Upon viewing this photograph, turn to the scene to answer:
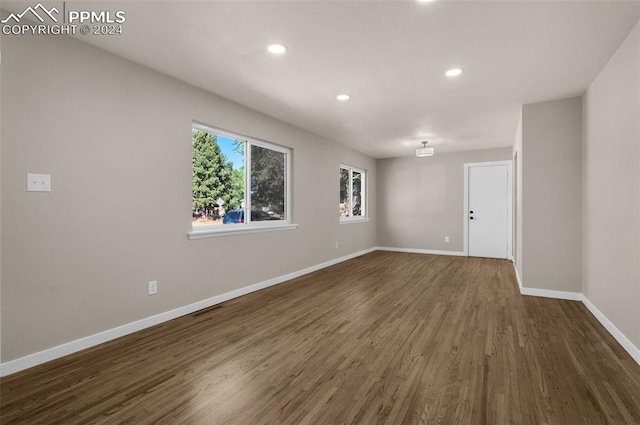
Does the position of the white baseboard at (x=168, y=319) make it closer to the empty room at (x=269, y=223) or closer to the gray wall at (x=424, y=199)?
the empty room at (x=269, y=223)

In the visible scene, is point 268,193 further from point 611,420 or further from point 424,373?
point 611,420

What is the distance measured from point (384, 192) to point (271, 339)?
6045mm

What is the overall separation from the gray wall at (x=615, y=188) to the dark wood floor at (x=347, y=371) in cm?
35

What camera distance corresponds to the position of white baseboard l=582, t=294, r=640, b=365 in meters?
2.23

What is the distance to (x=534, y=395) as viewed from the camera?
1812 mm

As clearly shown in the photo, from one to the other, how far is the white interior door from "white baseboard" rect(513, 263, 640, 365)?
2.94 metres

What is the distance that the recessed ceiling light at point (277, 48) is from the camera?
248 cm

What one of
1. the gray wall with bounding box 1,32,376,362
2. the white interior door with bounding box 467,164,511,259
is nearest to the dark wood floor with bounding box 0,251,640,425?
the gray wall with bounding box 1,32,376,362

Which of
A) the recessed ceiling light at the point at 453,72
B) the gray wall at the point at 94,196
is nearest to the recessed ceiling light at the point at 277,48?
the gray wall at the point at 94,196

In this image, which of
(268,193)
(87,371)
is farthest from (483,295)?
(87,371)

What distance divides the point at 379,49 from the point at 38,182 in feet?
9.12

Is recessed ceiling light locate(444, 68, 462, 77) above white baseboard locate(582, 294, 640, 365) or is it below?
above

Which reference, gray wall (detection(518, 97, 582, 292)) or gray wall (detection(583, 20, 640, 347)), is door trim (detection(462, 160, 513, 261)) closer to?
gray wall (detection(518, 97, 582, 292))

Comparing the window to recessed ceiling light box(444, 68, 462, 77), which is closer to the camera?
recessed ceiling light box(444, 68, 462, 77)
